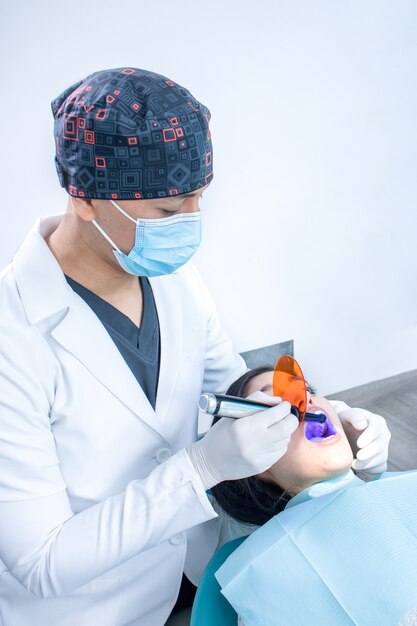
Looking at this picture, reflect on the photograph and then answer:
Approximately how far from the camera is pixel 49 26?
50.5 inches

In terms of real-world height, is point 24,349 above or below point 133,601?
above

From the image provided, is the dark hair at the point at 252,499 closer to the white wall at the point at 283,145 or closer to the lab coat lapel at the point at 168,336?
the lab coat lapel at the point at 168,336

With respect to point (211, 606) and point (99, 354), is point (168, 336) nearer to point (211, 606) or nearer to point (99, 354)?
point (99, 354)

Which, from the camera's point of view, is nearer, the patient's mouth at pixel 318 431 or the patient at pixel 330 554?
the patient at pixel 330 554

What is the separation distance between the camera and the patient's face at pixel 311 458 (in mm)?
1143

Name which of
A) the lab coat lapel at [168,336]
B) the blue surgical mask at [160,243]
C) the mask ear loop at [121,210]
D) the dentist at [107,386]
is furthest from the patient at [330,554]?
the mask ear loop at [121,210]

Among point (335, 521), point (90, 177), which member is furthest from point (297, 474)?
point (90, 177)

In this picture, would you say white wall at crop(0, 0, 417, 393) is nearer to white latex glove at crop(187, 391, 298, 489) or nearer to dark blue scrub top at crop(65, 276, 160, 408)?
dark blue scrub top at crop(65, 276, 160, 408)

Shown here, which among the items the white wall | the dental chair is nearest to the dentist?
the dental chair

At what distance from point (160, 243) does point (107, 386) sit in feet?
0.88

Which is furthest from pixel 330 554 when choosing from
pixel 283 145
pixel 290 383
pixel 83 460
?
pixel 283 145

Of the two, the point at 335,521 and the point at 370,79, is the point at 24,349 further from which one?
the point at 370,79

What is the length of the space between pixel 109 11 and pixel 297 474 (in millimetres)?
1144

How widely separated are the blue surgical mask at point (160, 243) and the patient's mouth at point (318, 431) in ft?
1.44
